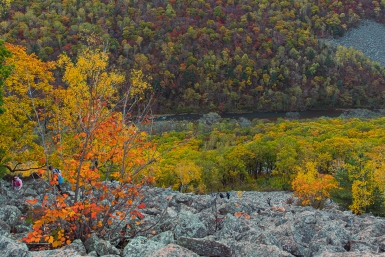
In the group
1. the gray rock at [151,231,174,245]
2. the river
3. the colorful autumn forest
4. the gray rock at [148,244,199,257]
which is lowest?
the river

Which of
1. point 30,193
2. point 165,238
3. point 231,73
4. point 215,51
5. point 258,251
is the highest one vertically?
point 258,251

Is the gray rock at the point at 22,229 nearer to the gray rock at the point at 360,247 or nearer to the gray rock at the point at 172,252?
the gray rock at the point at 172,252

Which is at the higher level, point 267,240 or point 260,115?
point 267,240

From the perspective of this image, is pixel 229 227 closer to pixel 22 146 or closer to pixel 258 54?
pixel 22 146

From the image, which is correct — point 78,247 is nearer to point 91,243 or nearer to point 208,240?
point 91,243

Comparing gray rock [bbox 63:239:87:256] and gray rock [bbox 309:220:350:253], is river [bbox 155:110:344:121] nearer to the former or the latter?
gray rock [bbox 309:220:350:253]

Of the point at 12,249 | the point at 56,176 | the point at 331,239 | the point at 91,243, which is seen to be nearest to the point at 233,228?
the point at 331,239

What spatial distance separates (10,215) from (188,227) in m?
5.78

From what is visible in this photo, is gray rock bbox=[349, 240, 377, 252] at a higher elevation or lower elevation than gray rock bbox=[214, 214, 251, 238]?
higher

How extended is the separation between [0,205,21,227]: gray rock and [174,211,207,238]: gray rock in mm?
5189

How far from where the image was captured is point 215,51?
173 m

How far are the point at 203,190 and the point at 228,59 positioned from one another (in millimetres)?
122947

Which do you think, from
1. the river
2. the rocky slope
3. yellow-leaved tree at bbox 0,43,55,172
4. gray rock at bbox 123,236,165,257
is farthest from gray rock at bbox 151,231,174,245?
the river

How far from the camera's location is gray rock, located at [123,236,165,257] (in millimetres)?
7918
